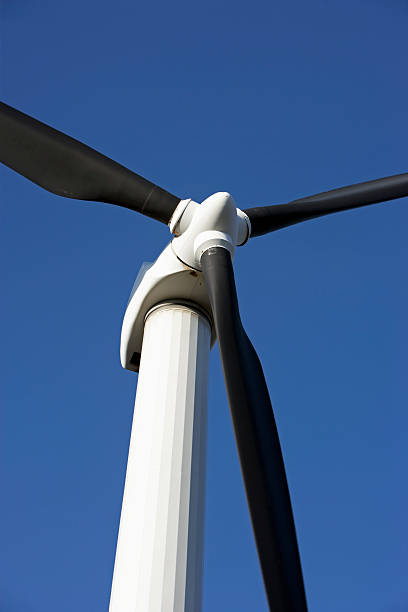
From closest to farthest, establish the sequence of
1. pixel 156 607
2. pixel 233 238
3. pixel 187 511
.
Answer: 1. pixel 156 607
2. pixel 187 511
3. pixel 233 238

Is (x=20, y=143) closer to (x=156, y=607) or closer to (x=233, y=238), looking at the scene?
(x=233, y=238)

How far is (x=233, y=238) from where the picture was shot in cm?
891

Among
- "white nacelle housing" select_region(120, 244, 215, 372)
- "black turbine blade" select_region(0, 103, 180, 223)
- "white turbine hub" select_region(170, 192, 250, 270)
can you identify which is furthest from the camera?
"black turbine blade" select_region(0, 103, 180, 223)

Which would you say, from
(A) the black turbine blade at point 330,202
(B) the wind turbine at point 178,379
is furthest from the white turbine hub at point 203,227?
(A) the black turbine blade at point 330,202

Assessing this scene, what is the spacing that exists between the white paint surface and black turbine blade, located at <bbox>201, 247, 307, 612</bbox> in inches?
33.5

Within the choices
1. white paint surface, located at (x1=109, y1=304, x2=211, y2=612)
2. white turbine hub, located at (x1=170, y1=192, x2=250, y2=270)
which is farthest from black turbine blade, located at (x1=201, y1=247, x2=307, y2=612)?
white paint surface, located at (x1=109, y1=304, x2=211, y2=612)

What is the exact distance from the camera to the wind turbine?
271 inches

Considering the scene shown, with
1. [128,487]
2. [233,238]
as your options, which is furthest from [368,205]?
[128,487]

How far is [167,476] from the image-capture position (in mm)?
7598

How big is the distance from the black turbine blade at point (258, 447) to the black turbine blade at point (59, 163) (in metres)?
1.85

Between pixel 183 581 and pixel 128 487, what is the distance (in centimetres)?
124

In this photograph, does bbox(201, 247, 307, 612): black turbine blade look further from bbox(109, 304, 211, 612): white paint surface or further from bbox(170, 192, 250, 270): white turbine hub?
bbox(109, 304, 211, 612): white paint surface

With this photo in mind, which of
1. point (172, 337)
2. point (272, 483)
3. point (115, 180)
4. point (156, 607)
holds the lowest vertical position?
point (156, 607)

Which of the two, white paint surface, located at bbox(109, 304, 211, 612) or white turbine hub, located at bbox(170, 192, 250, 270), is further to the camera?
white turbine hub, located at bbox(170, 192, 250, 270)
